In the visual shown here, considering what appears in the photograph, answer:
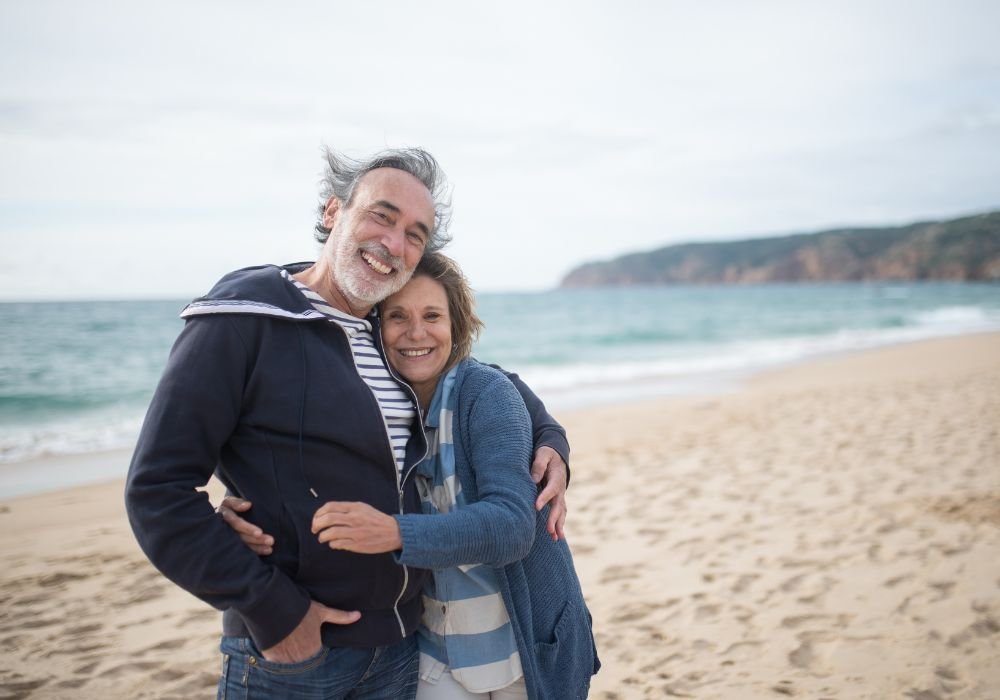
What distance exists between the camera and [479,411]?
6.60ft

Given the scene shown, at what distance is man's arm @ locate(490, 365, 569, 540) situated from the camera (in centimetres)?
211

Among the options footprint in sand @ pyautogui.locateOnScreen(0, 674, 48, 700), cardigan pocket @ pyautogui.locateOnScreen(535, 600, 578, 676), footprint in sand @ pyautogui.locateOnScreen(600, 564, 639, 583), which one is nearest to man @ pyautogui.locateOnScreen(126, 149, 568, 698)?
cardigan pocket @ pyautogui.locateOnScreen(535, 600, 578, 676)

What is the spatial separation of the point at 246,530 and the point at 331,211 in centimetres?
117

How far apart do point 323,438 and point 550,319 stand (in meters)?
41.4

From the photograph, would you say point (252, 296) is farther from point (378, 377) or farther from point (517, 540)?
point (517, 540)

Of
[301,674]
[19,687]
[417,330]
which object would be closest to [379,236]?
[417,330]

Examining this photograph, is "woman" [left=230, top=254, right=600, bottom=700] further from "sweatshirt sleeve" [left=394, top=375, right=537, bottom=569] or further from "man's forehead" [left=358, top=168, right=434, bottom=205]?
"man's forehead" [left=358, top=168, right=434, bottom=205]

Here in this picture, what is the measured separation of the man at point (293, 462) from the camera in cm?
159

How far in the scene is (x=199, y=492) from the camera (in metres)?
1.59

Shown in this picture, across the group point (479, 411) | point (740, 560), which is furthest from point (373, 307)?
point (740, 560)

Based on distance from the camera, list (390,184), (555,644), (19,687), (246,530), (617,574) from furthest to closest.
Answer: (617,574), (19,687), (390,184), (555,644), (246,530)

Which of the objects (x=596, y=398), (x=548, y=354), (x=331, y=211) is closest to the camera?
(x=331, y=211)

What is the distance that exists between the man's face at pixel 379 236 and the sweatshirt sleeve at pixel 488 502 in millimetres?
446

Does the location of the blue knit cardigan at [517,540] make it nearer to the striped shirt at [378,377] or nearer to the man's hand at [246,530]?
the striped shirt at [378,377]
